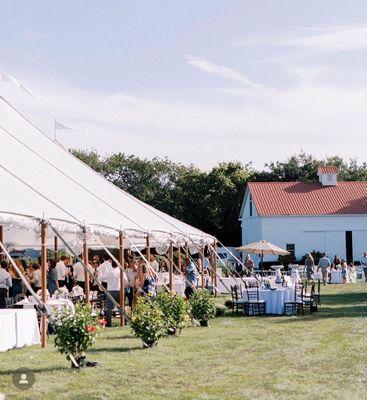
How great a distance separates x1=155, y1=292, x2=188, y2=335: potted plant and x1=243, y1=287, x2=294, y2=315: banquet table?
5.64 m

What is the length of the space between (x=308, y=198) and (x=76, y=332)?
146 feet

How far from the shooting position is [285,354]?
12.9 m

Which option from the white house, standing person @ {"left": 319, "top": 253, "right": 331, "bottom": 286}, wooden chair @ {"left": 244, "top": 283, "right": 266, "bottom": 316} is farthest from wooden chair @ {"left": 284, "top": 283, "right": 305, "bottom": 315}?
the white house

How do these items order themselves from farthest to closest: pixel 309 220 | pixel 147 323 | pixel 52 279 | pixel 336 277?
pixel 309 220 → pixel 336 277 → pixel 52 279 → pixel 147 323

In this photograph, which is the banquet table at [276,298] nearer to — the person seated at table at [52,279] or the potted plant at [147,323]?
the person seated at table at [52,279]

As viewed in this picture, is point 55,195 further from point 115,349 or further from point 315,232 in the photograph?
point 315,232

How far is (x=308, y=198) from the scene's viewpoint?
178 ft

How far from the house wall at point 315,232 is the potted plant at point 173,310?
1435 inches

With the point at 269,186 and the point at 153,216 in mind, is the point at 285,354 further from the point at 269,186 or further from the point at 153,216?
the point at 269,186

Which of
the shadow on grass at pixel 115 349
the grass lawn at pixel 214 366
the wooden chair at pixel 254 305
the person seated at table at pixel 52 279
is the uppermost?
the person seated at table at pixel 52 279

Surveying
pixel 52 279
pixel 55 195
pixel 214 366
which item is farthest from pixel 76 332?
pixel 52 279

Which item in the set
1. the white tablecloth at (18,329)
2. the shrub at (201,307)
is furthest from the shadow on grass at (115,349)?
the shrub at (201,307)

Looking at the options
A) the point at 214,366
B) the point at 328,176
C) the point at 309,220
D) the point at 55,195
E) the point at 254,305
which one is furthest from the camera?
the point at 328,176

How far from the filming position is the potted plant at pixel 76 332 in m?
11.0
